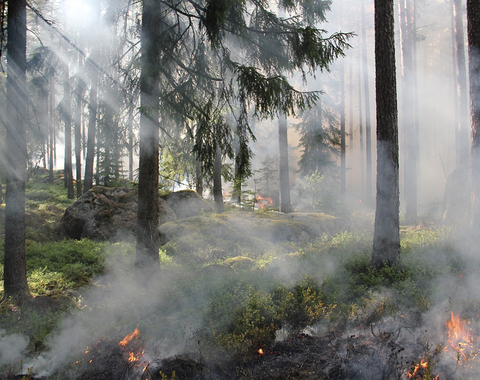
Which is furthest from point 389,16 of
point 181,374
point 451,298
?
point 181,374

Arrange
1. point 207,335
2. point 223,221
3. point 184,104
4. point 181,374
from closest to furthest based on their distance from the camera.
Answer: point 181,374 → point 207,335 → point 184,104 → point 223,221

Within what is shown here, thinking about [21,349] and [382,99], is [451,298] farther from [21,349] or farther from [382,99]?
[21,349]

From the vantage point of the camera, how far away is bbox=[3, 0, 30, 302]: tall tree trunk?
5590 mm

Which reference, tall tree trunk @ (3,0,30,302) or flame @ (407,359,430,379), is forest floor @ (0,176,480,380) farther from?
tall tree trunk @ (3,0,30,302)

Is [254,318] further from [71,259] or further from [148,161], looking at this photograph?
[71,259]

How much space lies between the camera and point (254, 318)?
5.36m

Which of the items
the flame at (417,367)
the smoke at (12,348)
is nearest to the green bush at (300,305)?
the flame at (417,367)

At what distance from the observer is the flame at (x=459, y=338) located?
413 cm

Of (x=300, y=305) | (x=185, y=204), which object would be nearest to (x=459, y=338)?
(x=300, y=305)

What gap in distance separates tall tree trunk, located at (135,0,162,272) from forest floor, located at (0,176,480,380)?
717 millimetres

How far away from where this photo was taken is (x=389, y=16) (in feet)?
23.0

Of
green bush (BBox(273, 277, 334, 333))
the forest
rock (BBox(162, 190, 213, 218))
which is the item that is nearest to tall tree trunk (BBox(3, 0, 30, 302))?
the forest

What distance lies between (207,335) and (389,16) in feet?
26.4

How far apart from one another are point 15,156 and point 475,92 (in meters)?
10.5
